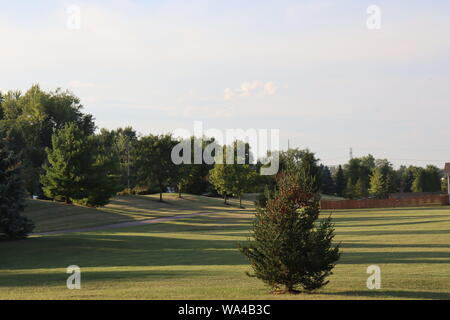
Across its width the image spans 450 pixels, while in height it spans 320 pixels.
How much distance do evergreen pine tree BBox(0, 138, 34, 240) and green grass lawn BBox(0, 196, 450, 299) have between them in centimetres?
102

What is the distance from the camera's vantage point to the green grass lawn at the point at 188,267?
15.5 m

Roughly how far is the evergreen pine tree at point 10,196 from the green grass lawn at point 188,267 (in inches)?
40.3

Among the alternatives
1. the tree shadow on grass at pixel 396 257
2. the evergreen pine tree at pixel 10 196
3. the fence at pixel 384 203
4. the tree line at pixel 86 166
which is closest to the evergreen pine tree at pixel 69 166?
the tree line at pixel 86 166

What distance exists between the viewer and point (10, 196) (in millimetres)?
34156

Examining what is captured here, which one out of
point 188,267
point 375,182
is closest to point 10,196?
point 188,267

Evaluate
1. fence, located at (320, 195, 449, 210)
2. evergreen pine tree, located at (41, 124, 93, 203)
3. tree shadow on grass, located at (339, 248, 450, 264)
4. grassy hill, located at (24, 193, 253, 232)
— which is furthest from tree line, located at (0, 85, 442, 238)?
fence, located at (320, 195, 449, 210)

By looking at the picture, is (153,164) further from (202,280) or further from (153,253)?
(202,280)

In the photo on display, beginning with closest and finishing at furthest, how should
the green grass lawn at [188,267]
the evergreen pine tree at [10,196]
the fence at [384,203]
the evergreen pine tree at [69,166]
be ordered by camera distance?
the green grass lawn at [188,267] < the evergreen pine tree at [10,196] < the evergreen pine tree at [69,166] < the fence at [384,203]

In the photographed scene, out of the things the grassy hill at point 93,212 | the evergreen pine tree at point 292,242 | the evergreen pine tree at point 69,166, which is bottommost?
the grassy hill at point 93,212

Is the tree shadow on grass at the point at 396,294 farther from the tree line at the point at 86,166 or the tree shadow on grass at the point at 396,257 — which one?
the tree shadow on grass at the point at 396,257

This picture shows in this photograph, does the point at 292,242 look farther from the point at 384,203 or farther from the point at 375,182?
the point at 375,182

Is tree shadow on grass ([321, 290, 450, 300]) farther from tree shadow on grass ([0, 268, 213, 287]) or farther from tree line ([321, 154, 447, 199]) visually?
tree line ([321, 154, 447, 199])

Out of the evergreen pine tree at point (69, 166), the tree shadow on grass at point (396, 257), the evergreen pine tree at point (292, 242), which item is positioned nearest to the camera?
the evergreen pine tree at point (292, 242)
